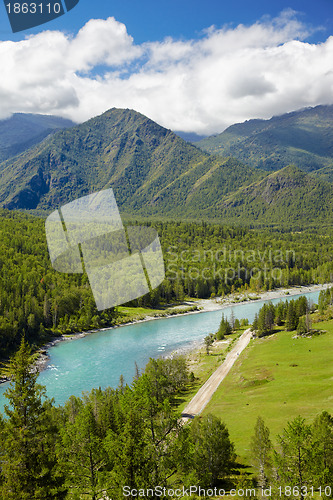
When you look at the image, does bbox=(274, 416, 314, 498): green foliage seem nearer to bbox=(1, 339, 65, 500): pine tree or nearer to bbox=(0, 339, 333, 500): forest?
bbox=(0, 339, 333, 500): forest

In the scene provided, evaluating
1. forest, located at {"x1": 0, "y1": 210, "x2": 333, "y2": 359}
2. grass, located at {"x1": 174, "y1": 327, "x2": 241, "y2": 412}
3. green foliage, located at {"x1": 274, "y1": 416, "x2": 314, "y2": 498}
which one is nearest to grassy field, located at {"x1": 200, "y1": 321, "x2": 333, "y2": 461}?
grass, located at {"x1": 174, "y1": 327, "x2": 241, "y2": 412}

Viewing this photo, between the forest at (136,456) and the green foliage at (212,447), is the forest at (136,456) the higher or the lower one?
the higher one

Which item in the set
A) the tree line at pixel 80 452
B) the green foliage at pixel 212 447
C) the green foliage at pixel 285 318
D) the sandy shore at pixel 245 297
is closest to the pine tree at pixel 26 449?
the tree line at pixel 80 452

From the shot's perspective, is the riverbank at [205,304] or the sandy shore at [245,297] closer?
the riverbank at [205,304]

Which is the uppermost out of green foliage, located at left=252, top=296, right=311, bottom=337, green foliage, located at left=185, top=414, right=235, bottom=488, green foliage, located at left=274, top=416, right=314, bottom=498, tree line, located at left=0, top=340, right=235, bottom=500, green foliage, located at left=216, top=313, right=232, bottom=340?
tree line, located at left=0, top=340, right=235, bottom=500

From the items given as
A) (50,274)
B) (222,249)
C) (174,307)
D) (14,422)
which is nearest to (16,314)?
(50,274)

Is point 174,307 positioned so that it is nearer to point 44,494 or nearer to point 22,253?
point 22,253

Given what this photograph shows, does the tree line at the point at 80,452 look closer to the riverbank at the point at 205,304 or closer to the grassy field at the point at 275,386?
the grassy field at the point at 275,386

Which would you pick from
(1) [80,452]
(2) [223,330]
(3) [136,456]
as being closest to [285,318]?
(2) [223,330]
